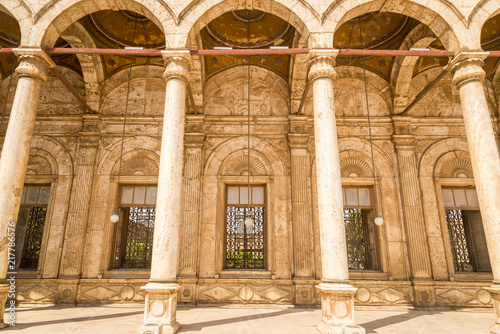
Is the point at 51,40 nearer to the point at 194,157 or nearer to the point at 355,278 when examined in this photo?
the point at 194,157

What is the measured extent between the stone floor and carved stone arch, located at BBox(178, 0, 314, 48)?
5.61 m

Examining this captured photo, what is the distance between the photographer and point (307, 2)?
6.95 metres

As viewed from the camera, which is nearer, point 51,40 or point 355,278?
point 51,40

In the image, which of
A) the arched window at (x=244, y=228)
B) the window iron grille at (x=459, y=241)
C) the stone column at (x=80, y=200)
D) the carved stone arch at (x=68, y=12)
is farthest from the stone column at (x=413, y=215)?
the stone column at (x=80, y=200)

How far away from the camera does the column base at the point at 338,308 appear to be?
5281mm

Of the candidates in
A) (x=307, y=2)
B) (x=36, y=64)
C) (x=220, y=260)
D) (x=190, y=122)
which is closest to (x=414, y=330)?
(x=220, y=260)

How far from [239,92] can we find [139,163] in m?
3.85

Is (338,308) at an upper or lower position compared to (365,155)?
lower

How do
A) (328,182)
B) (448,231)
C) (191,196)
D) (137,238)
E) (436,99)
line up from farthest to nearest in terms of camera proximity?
1. (436,99)
2. (137,238)
3. (448,231)
4. (191,196)
5. (328,182)

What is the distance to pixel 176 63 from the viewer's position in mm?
6672

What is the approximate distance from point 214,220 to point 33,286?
5.15 m

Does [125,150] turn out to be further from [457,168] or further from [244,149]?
[457,168]

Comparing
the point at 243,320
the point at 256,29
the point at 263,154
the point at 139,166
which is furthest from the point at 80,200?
the point at 256,29

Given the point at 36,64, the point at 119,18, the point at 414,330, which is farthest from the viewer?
the point at 119,18
